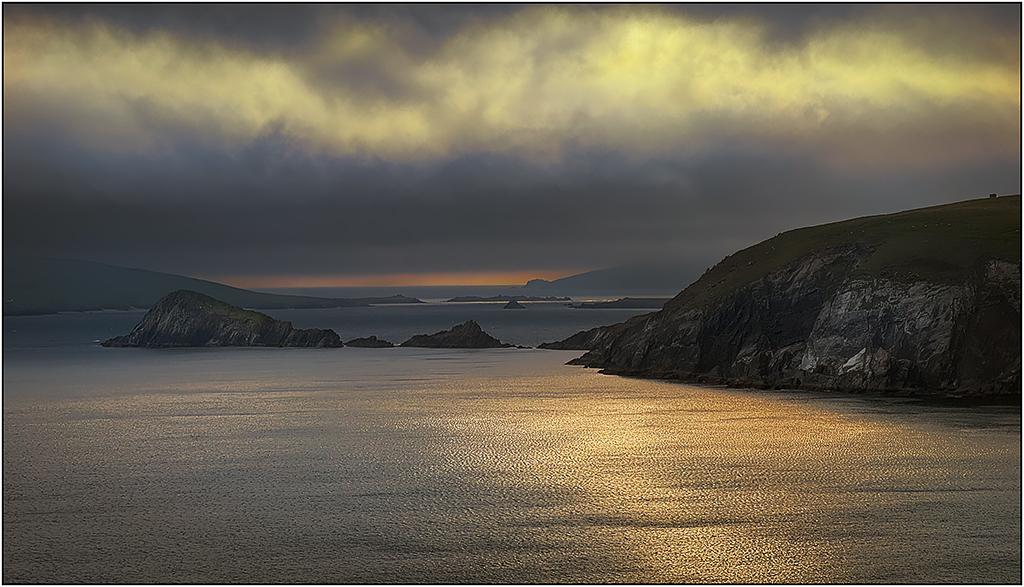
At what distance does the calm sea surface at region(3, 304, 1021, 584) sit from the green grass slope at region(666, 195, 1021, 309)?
21.1 meters

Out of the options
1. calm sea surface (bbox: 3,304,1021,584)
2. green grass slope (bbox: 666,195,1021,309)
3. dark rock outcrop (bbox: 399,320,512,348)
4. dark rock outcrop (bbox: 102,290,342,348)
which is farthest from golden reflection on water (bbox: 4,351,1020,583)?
dark rock outcrop (bbox: 102,290,342,348)

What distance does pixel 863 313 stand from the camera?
253 feet

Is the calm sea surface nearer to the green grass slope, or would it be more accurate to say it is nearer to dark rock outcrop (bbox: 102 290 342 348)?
the green grass slope

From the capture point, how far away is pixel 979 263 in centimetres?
7500

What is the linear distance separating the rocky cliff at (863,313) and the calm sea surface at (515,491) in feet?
32.4

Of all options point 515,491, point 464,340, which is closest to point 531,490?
point 515,491

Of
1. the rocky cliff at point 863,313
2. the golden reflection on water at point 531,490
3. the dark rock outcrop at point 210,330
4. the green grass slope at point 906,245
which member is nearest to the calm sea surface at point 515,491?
the golden reflection on water at point 531,490

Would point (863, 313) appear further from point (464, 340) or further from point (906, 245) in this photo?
point (464, 340)

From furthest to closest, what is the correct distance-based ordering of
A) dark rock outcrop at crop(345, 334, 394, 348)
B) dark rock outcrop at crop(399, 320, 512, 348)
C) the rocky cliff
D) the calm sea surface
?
dark rock outcrop at crop(345, 334, 394, 348), dark rock outcrop at crop(399, 320, 512, 348), the rocky cliff, the calm sea surface

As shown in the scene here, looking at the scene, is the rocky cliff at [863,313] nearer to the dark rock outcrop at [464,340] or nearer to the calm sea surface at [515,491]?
the calm sea surface at [515,491]

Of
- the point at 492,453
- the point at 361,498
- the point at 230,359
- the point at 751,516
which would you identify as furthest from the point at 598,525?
the point at 230,359

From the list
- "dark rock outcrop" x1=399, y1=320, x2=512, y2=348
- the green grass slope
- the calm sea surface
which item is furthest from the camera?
"dark rock outcrop" x1=399, y1=320, x2=512, y2=348

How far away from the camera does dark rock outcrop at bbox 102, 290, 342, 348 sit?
165500mm

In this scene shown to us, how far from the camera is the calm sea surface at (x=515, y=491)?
24.5 meters
